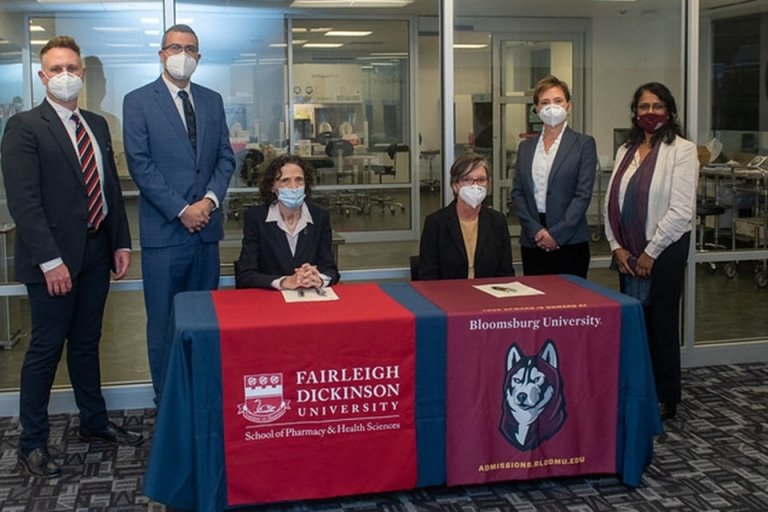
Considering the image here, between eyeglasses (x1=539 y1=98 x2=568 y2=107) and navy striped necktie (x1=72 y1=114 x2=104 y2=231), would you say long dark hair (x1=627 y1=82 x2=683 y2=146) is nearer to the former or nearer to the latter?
eyeglasses (x1=539 y1=98 x2=568 y2=107)

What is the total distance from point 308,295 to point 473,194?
1.01 m

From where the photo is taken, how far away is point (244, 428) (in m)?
3.00

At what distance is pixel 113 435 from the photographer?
13.0 feet

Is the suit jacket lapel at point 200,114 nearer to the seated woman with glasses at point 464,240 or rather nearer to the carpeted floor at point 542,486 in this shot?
the seated woman with glasses at point 464,240

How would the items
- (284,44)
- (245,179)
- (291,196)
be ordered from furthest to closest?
(284,44) → (245,179) → (291,196)

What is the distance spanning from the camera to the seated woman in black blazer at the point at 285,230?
3.85 m

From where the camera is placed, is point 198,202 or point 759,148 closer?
point 198,202

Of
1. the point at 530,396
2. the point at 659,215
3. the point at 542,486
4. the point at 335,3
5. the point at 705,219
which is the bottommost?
the point at 542,486

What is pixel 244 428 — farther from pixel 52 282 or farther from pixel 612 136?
pixel 612 136

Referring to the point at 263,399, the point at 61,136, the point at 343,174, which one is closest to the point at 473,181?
the point at 263,399

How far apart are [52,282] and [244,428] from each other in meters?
1.10

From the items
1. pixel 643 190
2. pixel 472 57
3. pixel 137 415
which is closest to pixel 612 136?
pixel 472 57

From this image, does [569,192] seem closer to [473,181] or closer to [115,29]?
[473,181]

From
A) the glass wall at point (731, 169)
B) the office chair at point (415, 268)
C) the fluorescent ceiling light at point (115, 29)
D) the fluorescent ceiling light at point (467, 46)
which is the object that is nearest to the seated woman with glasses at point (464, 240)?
the office chair at point (415, 268)
